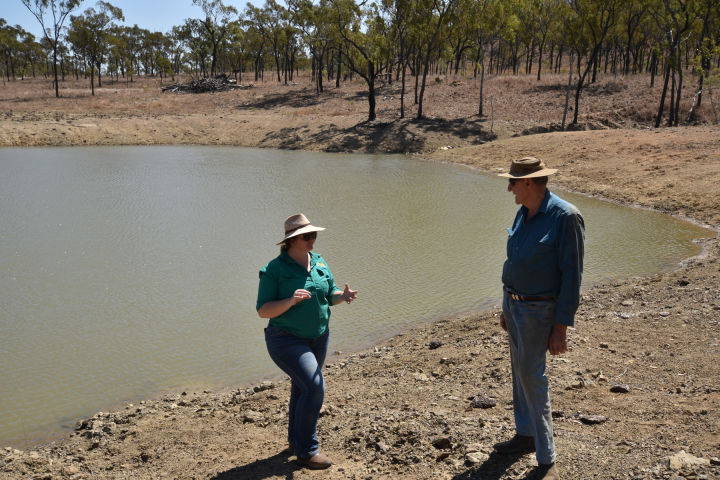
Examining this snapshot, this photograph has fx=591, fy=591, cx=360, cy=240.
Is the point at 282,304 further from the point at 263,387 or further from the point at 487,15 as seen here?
the point at 487,15

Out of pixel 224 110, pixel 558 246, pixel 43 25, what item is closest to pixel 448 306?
pixel 558 246

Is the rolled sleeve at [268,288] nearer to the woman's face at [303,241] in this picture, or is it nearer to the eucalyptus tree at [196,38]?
the woman's face at [303,241]

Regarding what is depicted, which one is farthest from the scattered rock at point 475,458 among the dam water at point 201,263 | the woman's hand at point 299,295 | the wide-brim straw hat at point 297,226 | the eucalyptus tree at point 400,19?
the eucalyptus tree at point 400,19

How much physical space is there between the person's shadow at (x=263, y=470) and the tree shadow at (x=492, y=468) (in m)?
1.05

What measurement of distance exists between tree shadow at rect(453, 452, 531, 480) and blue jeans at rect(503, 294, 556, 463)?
0.83 ft

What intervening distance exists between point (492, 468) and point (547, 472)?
351mm

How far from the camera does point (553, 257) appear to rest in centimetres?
326

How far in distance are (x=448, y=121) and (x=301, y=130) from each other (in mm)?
8700

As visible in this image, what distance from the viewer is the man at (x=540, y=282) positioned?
320cm

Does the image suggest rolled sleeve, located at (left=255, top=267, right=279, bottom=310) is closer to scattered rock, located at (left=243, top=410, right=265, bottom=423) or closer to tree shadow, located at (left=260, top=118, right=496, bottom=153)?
scattered rock, located at (left=243, top=410, right=265, bottom=423)

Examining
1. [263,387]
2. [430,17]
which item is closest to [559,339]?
[263,387]

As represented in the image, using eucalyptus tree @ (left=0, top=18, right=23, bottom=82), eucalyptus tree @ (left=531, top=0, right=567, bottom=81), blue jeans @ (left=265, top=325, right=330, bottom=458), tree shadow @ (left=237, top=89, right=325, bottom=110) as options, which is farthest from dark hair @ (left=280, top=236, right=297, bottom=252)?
eucalyptus tree @ (left=0, top=18, right=23, bottom=82)

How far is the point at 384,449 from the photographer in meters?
3.90

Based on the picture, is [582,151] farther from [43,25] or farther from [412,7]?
[43,25]
